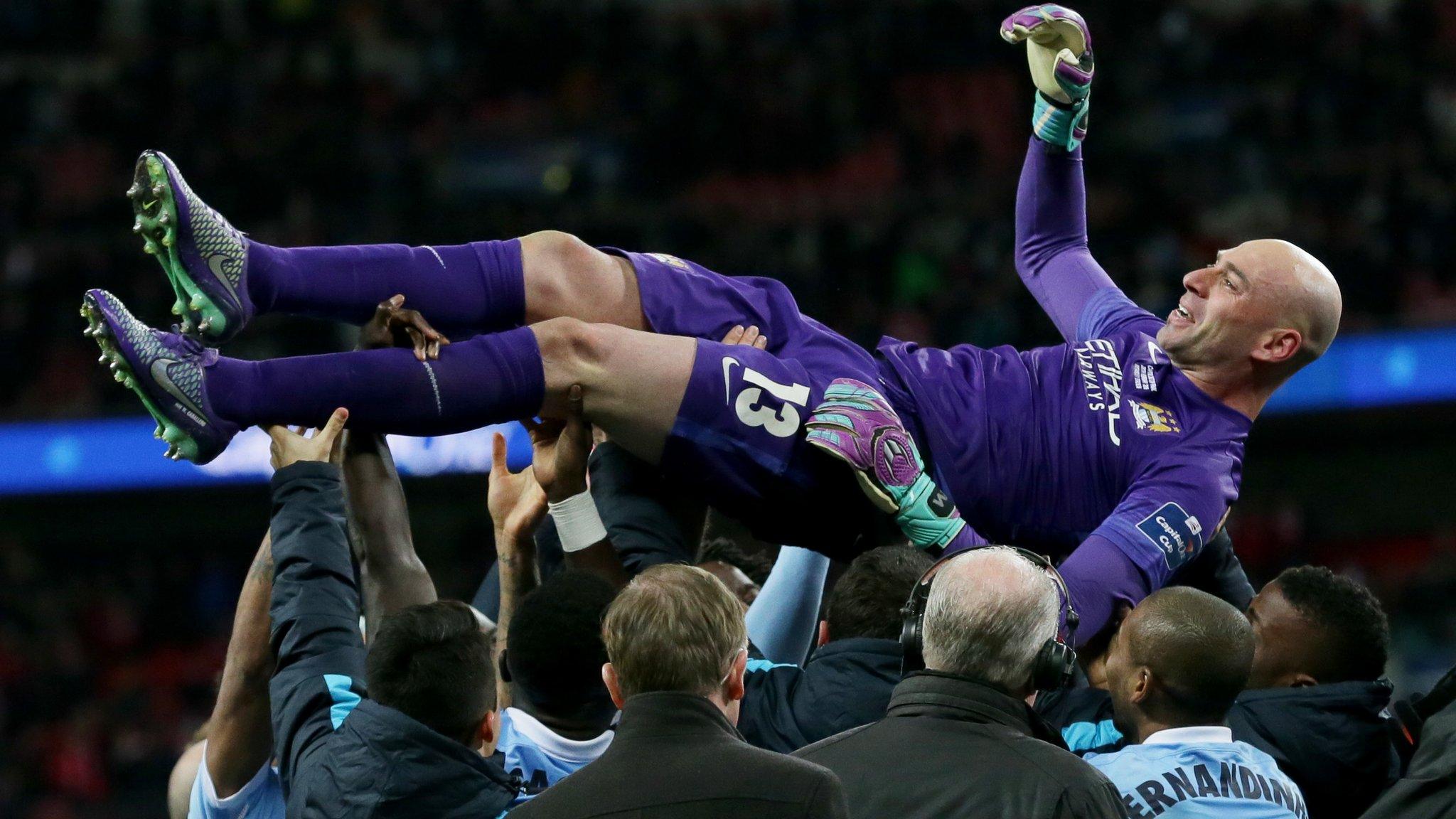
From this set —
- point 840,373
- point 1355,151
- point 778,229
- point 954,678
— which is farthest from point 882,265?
point 954,678

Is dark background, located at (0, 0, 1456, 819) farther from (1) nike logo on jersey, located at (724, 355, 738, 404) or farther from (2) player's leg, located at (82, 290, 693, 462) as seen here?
(2) player's leg, located at (82, 290, 693, 462)

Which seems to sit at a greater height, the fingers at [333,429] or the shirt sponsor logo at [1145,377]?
the fingers at [333,429]

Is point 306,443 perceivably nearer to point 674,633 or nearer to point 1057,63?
point 674,633

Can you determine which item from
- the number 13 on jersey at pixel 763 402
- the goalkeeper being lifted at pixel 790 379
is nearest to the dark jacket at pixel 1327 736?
the goalkeeper being lifted at pixel 790 379

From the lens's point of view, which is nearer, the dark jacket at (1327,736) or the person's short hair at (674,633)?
the person's short hair at (674,633)

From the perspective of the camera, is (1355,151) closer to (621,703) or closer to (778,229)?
(778,229)

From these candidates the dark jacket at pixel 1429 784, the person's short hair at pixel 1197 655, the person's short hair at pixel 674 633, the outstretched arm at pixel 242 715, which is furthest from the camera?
the outstretched arm at pixel 242 715

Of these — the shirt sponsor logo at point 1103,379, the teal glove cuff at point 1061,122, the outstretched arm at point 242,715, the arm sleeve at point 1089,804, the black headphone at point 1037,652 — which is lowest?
the outstretched arm at point 242,715

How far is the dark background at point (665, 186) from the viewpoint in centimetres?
1044

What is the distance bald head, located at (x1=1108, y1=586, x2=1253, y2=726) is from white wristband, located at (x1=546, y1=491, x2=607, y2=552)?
1.24 m

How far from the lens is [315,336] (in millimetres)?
10758

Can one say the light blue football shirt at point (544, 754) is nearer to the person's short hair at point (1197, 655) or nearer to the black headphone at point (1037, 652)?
the black headphone at point (1037, 652)

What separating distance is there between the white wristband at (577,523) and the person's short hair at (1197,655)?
1264mm

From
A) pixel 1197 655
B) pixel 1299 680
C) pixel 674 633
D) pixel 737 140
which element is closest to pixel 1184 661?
pixel 1197 655
